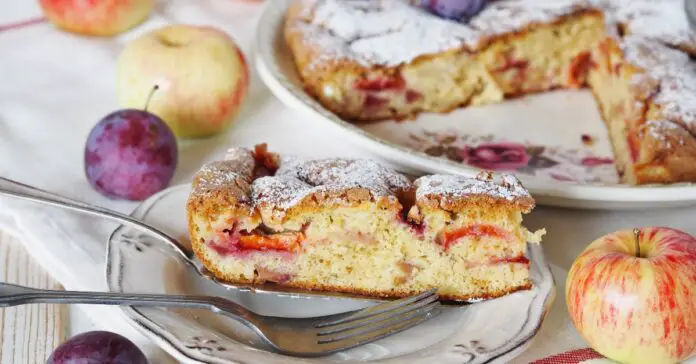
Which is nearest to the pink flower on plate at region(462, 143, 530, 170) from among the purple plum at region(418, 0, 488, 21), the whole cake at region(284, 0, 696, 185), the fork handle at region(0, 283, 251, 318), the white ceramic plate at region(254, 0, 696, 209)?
the white ceramic plate at region(254, 0, 696, 209)

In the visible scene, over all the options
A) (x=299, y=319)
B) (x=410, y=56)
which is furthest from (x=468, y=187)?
(x=410, y=56)

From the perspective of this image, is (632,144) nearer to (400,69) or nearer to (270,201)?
(400,69)

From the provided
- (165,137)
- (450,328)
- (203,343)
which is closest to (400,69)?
(165,137)

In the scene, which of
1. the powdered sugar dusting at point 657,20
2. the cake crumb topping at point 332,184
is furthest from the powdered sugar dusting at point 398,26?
the cake crumb topping at point 332,184

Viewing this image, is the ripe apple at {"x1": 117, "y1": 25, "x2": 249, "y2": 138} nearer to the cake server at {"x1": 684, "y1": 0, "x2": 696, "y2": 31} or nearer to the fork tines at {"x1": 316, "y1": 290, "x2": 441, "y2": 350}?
the fork tines at {"x1": 316, "y1": 290, "x2": 441, "y2": 350}

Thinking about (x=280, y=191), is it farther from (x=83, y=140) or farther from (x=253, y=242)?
(x=83, y=140)

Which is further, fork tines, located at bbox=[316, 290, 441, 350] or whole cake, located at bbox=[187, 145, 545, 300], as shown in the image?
whole cake, located at bbox=[187, 145, 545, 300]
